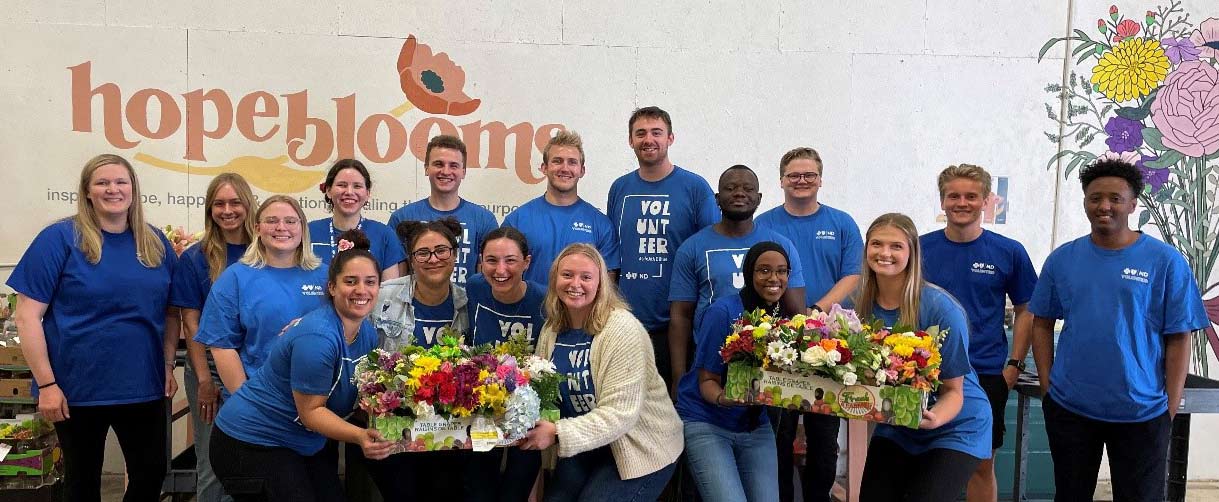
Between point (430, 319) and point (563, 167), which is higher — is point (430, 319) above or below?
below

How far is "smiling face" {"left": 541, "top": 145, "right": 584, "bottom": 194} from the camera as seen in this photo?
14.5ft

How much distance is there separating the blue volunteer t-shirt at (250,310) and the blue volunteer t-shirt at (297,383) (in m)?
0.32

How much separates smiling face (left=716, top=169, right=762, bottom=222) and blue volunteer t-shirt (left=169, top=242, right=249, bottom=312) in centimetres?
233

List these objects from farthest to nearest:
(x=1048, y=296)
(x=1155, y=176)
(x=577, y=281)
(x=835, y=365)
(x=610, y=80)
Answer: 1. (x=1155, y=176)
2. (x=610, y=80)
3. (x=1048, y=296)
4. (x=577, y=281)
5. (x=835, y=365)

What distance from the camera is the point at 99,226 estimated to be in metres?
3.71

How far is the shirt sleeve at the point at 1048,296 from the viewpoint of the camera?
3809mm

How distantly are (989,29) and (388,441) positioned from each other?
17.2 feet

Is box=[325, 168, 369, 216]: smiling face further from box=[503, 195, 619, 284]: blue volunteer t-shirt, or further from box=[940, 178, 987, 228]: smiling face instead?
box=[940, 178, 987, 228]: smiling face

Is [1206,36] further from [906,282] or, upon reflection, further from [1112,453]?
[906,282]

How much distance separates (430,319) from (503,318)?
0.32 metres

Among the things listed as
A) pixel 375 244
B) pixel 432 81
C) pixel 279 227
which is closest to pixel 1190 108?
pixel 432 81

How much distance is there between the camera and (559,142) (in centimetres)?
444

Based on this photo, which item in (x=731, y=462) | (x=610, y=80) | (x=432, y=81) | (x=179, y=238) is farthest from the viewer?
(x=610, y=80)

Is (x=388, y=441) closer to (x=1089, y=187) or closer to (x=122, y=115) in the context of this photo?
(x=1089, y=187)
